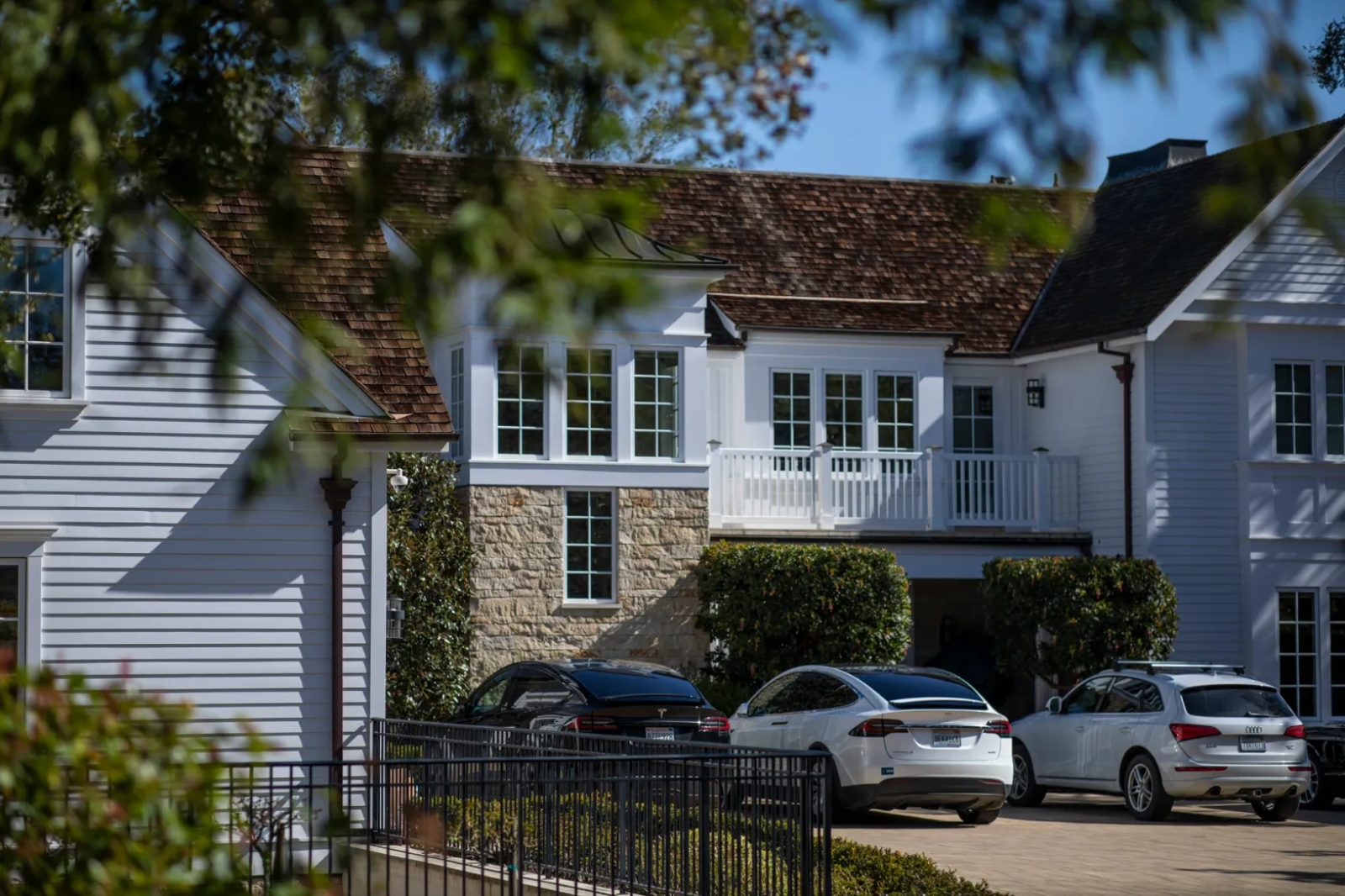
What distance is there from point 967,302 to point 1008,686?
20.9ft

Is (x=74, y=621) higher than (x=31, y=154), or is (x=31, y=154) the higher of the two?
(x=31, y=154)

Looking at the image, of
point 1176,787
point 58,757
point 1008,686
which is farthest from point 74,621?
point 1008,686

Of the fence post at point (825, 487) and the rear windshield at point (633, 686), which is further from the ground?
the fence post at point (825, 487)

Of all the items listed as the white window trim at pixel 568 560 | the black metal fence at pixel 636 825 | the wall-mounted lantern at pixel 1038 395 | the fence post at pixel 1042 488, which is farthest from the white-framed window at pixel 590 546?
the black metal fence at pixel 636 825

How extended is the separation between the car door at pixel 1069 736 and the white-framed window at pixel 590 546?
280 inches

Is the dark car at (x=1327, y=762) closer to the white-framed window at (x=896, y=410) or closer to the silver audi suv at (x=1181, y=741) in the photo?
the silver audi suv at (x=1181, y=741)

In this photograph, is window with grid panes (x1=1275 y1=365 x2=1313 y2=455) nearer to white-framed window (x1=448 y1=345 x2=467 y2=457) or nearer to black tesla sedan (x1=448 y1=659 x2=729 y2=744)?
white-framed window (x1=448 y1=345 x2=467 y2=457)

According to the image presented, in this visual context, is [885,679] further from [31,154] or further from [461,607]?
[31,154]

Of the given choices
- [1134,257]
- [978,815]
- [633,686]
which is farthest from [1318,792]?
[1134,257]

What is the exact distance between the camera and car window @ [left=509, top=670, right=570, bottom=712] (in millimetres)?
18781

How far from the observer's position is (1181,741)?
64.2 feet

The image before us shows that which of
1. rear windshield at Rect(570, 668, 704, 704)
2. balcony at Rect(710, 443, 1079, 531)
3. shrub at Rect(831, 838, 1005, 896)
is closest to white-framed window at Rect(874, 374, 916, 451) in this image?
balcony at Rect(710, 443, 1079, 531)

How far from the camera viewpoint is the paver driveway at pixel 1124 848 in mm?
14430

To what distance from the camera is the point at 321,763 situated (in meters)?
8.88
